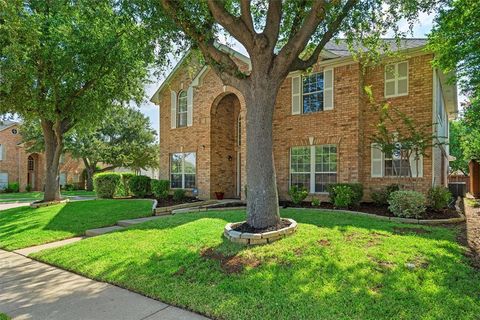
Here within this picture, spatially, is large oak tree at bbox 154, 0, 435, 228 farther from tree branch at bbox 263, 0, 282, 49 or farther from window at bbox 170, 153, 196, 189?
window at bbox 170, 153, 196, 189

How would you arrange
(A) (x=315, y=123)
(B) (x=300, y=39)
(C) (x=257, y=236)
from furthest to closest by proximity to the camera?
1. (A) (x=315, y=123)
2. (B) (x=300, y=39)
3. (C) (x=257, y=236)

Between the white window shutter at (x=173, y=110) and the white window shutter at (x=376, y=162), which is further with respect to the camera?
the white window shutter at (x=173, y=110)

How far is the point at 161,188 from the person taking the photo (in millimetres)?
15406

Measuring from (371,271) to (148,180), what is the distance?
14104 millimetres

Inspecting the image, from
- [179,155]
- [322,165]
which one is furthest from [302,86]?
[179,155]

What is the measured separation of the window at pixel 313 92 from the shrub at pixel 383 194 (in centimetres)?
377

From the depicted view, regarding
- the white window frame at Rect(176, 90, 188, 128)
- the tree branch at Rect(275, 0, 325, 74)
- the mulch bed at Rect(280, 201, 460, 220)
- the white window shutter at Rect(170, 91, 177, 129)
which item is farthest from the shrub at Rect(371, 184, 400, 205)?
the white window shutter at Rect(170, 91, 177, 129)

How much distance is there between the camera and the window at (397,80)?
11594mm

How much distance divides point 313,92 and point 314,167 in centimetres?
322

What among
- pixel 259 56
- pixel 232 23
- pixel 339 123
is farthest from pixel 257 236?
pixel 339 123

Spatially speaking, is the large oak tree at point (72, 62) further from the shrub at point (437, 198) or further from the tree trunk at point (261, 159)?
the shrub at point (437, 198)

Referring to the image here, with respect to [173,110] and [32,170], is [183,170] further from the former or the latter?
[32,170]

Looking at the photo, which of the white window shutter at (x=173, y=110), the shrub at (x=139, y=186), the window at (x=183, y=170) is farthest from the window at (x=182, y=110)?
the shrub at (x=139, y=186)

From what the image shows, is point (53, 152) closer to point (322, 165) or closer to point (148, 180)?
point (148, 180)
